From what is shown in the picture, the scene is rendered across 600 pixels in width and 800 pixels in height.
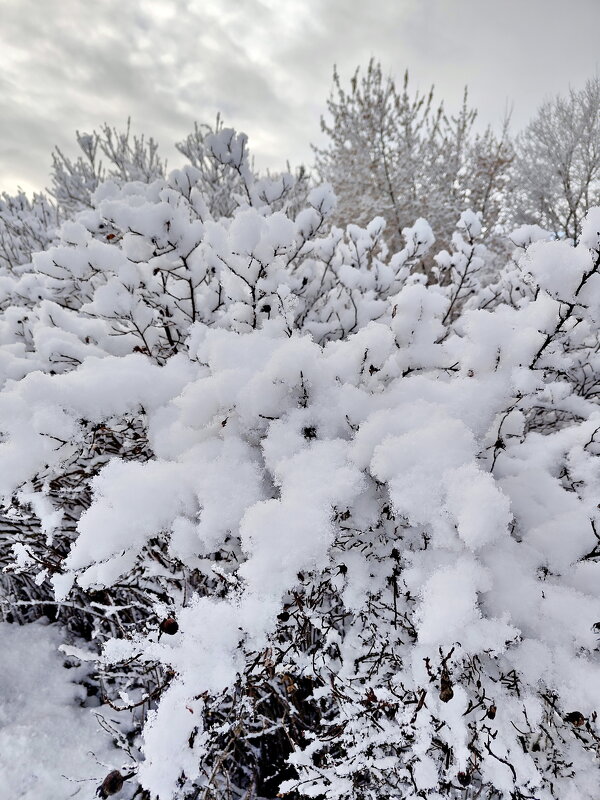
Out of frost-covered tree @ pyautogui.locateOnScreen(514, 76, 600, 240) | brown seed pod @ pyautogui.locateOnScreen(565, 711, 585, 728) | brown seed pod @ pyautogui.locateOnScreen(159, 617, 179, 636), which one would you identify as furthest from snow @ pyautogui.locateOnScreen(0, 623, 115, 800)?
frost-covered tree @ pyautogui.locateOnScreen(514, 76, 600, 240)

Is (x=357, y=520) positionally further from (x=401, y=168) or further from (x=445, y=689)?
(x=401, y=168)

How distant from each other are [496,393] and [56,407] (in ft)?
4.40

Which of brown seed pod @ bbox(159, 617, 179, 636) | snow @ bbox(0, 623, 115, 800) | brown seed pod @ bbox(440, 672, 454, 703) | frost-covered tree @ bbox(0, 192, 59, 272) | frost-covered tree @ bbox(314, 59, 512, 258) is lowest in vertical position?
snow @ bbox(0, 623, 115, 800)

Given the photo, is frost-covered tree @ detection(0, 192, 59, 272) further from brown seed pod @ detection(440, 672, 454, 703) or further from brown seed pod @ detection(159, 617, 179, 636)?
brown seed pod @ detection(440, 672, 454, 703)

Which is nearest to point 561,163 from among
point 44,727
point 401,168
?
point 401,168

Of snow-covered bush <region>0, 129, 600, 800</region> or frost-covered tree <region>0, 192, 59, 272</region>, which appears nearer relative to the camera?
snow-covered bush <region>0, 129, 600, 800</region>

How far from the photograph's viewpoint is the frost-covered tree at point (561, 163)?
1152 cm

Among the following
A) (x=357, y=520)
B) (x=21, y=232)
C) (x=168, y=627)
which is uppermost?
(x=21, y=232)

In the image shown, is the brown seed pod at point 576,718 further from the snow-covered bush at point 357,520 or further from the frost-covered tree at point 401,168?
the frost-covered tree at point 401,168

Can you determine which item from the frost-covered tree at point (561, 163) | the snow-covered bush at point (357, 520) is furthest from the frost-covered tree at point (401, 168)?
the snow-covered bush at point (357, 520)

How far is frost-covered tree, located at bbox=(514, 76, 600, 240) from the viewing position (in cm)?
1152

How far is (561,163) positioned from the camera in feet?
39.7

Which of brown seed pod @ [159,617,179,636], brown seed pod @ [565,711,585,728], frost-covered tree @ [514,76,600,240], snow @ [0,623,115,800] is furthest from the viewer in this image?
frost-covered tree @ [514,76,600,240]

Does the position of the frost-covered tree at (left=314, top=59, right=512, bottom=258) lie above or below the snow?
above
